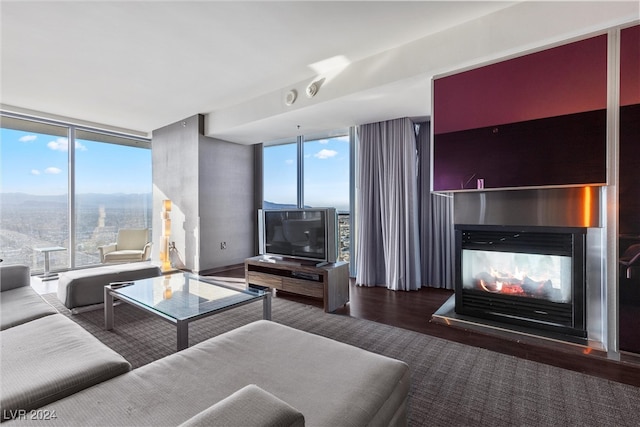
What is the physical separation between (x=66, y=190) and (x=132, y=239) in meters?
1.27

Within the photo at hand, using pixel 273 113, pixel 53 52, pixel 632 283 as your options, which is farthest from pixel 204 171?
pixel 632 283

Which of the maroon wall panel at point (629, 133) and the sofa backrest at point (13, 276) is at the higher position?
the maroon wall panel at point (629, 133)

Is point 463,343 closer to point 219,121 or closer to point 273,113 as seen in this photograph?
point 273,113

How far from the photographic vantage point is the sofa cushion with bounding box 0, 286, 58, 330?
6.03 feet

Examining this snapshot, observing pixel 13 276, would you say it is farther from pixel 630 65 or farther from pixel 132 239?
pixel 630 65

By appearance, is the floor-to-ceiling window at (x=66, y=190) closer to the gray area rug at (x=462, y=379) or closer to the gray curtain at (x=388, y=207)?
the gray area rug at (x=462, y=379)

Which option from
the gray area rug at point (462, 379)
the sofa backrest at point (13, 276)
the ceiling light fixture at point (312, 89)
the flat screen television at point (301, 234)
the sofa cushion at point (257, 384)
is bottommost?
the gray area rug at point (462, 379)

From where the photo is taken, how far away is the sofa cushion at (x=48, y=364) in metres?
1.05

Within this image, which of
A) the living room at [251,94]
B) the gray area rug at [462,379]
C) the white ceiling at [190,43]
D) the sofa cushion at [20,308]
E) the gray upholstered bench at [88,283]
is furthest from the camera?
the gray upholstered bench at [88,283]

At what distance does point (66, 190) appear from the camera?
496cm

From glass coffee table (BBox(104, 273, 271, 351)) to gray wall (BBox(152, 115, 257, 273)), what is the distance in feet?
6.43

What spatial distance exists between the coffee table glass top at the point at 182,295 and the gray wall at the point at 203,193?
192 centimetres

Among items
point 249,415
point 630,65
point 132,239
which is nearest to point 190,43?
point 249,415

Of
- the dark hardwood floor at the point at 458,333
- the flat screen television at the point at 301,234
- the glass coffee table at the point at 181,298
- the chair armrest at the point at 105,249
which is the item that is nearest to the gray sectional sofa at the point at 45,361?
the glass coffee table at the point at 181,298
